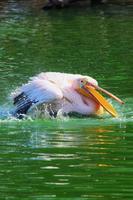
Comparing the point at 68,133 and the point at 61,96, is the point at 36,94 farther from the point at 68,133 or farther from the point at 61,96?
the point at 68,133

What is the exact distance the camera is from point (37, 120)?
952 centimetres

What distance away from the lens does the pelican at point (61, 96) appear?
378 inches

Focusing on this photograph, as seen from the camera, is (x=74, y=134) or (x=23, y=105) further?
(x=23, y=105)

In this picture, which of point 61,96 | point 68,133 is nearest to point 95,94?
point 61,96

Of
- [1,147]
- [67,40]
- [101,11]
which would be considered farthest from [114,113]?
[101,11]

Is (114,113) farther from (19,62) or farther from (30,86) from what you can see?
(19,62)

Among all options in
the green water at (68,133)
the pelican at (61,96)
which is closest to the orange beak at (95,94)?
the pelican at (61,96)

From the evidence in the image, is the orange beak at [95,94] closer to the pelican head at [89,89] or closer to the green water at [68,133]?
the pelican head at [89,89]

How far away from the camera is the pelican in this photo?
9594 mm

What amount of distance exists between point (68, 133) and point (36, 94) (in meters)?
1.28

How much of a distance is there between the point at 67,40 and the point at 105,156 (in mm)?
11475

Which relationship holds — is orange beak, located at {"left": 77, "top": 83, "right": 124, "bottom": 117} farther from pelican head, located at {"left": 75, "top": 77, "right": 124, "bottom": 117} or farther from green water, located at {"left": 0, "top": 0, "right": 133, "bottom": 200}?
green water, located at {"left": 0, "top": 0, "right": 133, "bottom": 200}

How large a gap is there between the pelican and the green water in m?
0.21

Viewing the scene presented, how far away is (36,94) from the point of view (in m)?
9.62
